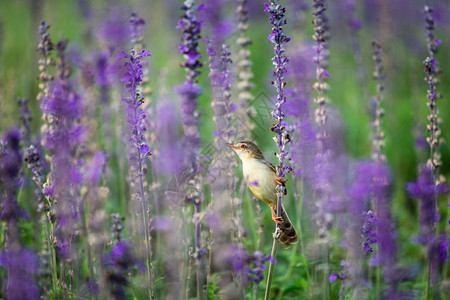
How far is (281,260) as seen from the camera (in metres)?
5.07

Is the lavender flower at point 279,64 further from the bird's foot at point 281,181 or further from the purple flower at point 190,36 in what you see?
the purple flower at point 190,36

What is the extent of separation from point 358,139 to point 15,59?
6.83m

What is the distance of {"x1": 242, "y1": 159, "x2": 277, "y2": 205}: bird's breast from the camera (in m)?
3.38

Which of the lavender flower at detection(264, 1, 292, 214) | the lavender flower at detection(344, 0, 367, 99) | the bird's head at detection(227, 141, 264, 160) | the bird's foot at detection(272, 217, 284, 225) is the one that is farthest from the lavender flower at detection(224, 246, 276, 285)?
the lavender flower at detection(344, 0, 367, 99)

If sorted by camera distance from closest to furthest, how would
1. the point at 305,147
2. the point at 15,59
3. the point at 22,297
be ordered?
the point at 22,297, the point at 305,147, the point at 15,59

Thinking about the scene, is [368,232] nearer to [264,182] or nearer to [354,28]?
[264,182]

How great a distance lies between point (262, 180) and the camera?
11.1ft

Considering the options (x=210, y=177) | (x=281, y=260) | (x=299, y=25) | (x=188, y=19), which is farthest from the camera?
(x=299, y=25)

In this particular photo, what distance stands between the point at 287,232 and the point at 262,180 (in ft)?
1.25

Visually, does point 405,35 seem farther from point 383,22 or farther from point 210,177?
point 210,177

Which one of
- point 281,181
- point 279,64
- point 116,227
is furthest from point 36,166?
point 279,64

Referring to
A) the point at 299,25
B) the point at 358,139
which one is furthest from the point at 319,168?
the point at 358,139

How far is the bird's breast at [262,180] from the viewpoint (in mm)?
3385

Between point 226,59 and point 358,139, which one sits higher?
point 226,59
